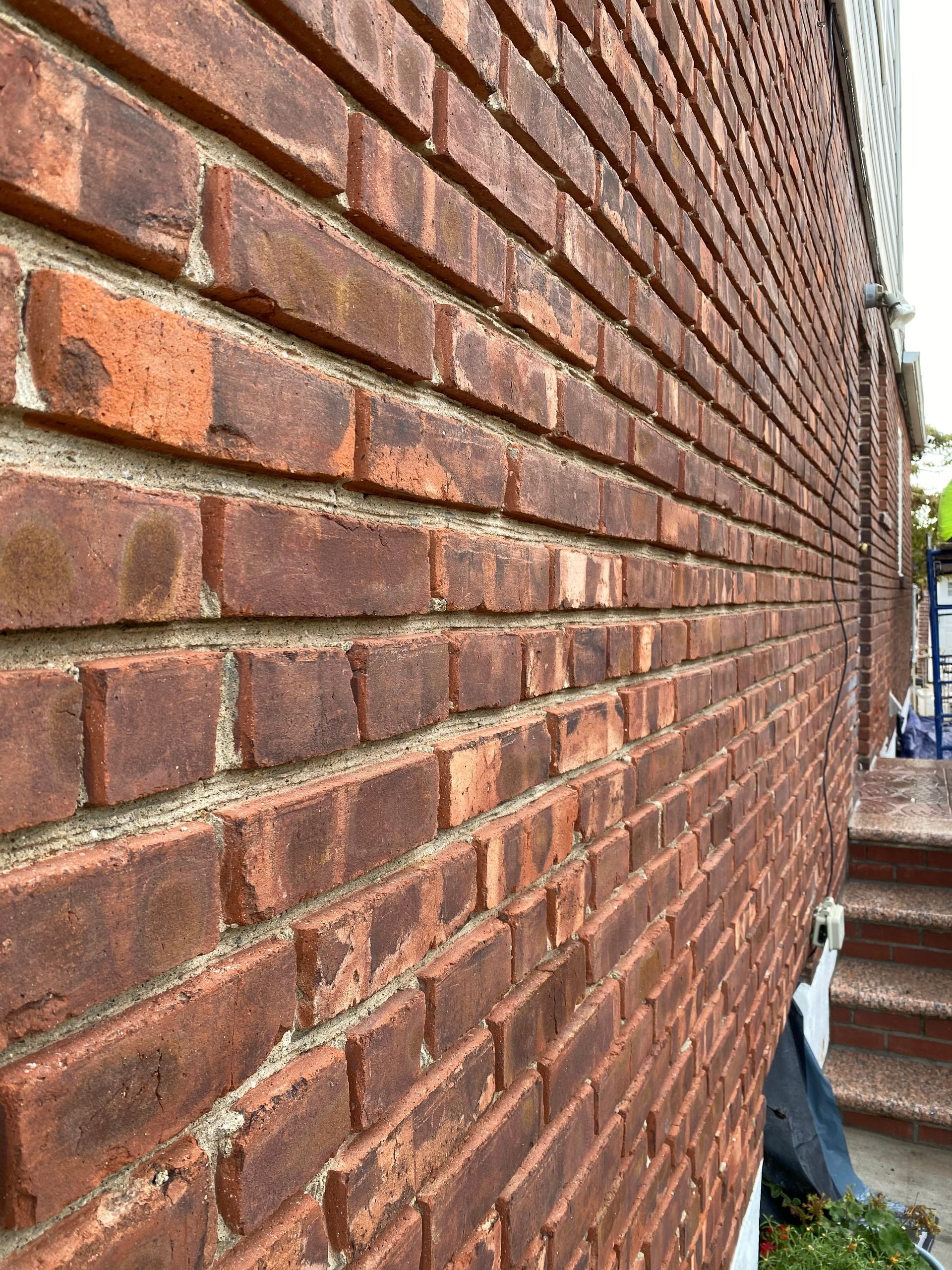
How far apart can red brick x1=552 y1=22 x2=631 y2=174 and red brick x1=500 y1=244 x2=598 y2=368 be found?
23 centimetres

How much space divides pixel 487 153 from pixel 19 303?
2.06 ft

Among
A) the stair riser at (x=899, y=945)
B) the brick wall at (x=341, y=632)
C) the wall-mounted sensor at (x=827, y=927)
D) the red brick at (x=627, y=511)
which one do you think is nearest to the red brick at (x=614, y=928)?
the brick wall at (x=341, y=632)

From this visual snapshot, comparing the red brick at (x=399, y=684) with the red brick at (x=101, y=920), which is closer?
the red brick at (x=101, y=920)

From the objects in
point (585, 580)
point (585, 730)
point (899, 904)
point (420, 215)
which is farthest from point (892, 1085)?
point (420, 215)

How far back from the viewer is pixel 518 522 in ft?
3.58

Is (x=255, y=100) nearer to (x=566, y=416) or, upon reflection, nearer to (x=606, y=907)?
(x=566, y=416)

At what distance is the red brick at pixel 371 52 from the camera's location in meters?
0.69

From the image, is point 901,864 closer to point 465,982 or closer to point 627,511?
point 627,511

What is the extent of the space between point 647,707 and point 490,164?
34.7 inches

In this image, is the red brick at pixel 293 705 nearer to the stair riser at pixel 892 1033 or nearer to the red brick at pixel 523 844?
the red brick at pixel 523 844

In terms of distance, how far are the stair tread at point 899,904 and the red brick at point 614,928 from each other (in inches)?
129

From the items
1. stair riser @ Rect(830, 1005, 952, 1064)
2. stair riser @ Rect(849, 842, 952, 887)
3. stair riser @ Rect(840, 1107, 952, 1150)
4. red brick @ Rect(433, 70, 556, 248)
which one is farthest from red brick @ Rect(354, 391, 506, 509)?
stair riser @ Rect(849, 842, 952, 887)

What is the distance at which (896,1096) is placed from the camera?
3.71m

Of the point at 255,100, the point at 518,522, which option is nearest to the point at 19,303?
the point at 255,100
